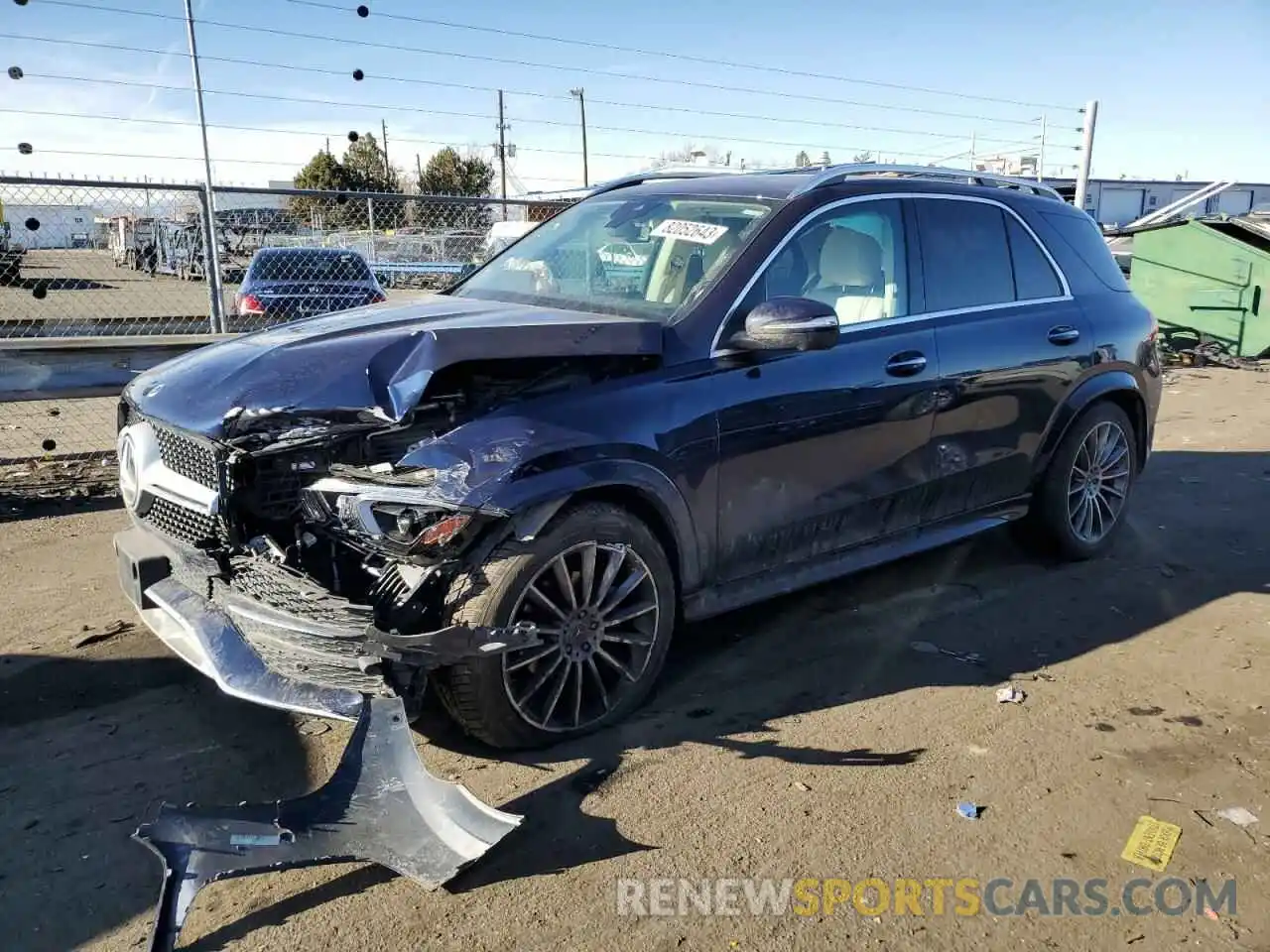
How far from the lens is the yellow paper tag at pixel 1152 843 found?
9.77 feet

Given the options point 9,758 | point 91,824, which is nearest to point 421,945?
point 91,824

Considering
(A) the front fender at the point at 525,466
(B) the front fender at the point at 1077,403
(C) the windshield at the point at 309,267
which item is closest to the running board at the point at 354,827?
(A) the front fender at the point at 525,466

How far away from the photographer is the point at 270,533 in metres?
3.29

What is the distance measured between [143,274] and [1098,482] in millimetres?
8418

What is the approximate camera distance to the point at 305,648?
306 centimetres

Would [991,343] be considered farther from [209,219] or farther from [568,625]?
[209,219]

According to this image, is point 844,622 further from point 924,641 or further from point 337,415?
point 337,415

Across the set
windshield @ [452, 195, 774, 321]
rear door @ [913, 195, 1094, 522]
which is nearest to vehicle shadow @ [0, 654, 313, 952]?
windshield @ [452, 195, 774, 321]

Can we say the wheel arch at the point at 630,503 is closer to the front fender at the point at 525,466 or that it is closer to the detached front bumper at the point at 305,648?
the front fender at the point at 525,466

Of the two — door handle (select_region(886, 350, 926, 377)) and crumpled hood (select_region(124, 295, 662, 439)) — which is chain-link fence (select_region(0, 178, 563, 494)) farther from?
door handle (select_region(886, 350, 926, 377))

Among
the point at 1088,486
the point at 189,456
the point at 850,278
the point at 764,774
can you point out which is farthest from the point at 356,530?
the point at 1088,486

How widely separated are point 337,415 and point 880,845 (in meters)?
2.14

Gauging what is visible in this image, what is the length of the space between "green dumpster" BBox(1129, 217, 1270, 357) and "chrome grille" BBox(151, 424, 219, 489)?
43.1ft

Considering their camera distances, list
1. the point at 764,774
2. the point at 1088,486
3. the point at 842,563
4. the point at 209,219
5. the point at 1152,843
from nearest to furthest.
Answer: the point at 1152,843 → the point at 764,774 → the point at 842,563 → the point at 1088,486 → the point at 209,219
